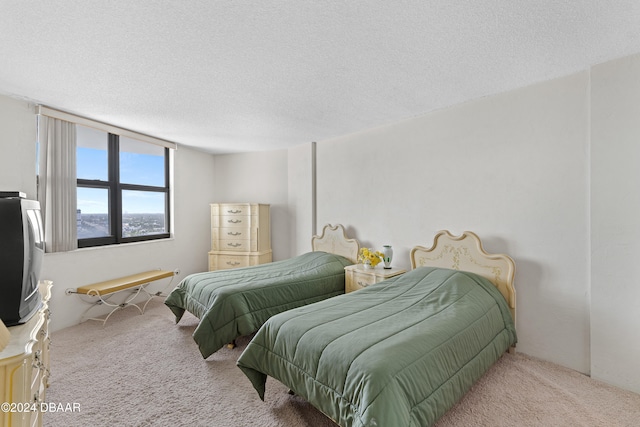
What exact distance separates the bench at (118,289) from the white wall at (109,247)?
11cm

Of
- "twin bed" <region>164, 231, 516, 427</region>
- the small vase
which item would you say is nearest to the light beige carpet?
"twin bed" <region>164, 231, 516, 427</region>

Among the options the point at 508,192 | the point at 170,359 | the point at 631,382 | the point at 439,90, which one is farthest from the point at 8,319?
the point at 631,382

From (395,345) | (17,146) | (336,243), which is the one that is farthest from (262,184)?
(395,345)

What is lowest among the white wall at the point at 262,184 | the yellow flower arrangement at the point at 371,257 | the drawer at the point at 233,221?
the yellow flower arrangement at the point at 371,257

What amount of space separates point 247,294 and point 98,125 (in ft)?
9.29

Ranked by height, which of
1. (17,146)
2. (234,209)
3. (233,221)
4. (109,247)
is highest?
(17,146)

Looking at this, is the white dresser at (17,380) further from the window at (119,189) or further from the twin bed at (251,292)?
the window at (119,189)

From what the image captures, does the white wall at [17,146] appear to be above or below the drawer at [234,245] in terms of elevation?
above

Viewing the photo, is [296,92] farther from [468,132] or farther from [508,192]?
[508,192]

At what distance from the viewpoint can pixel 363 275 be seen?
10.8ft

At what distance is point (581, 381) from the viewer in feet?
7.07

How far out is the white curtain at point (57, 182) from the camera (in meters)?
3.05

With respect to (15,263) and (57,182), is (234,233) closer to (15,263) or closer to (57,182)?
(57,182)

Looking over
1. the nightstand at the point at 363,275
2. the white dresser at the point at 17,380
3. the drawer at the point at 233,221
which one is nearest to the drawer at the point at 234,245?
the drawer at the point at 233,221
